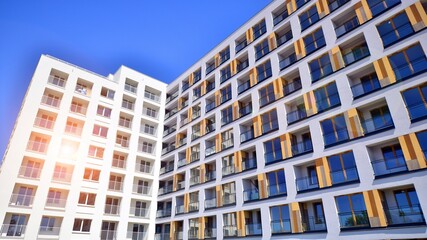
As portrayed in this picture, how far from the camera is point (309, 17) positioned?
92.2 feet

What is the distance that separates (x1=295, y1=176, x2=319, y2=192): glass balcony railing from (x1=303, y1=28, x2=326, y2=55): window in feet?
39.4

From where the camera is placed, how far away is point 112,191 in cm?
3562

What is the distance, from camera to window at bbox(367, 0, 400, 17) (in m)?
22.0

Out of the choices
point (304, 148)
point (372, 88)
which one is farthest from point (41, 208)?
point (372, 88)

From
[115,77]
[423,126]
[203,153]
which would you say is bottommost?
[423,126]

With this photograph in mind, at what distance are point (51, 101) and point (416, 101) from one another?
3807cm

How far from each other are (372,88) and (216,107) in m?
18.6

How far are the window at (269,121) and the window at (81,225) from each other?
23.1 m

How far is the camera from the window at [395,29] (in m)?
20.7

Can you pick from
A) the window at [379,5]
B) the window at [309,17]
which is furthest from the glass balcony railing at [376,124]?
the window at [309,17]

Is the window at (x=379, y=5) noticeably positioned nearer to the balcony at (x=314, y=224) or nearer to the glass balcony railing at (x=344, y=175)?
the glass balcony railing at (x=344, y=175)

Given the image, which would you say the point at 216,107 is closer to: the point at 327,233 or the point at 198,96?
the point at 198,96

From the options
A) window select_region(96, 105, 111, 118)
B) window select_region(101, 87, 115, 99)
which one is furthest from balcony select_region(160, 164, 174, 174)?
window select_region(101, 87, 115, 99)

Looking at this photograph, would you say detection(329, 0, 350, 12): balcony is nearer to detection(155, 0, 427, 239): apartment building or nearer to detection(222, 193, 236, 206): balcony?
detection(155, 0, 427, 239): apartment building
